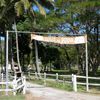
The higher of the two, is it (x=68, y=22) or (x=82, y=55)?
(x=68, y=22)

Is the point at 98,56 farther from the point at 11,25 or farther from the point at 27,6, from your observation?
the point at 27,6

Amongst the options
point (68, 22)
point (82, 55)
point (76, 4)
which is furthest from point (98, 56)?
point (76, 4)

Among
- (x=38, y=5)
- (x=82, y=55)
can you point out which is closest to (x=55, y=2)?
(x=38, y=5)

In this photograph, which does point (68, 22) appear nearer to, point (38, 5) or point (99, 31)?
point (99, 31)

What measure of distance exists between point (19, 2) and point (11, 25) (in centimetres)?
688

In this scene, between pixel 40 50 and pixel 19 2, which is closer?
pixel 19 2

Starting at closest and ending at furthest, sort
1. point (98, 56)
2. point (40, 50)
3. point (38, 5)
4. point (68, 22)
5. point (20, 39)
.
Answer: point (38, 5) → point (68, 22) → point (98, 56) → point (20, 39) → point (40, 50)

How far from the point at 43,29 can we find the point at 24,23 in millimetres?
4587

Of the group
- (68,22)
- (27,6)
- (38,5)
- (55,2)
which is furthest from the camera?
(68,22)

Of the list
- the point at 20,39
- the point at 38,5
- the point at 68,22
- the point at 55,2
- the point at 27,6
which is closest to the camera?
the point at 27,6

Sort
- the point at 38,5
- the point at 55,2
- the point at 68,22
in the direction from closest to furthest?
the point at 38,5 < the point at 55,2 < the point at 68,22

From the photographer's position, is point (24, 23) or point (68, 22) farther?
point (24, 23)

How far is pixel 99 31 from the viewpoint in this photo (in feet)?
146

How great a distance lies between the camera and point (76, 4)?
33.7 meters
